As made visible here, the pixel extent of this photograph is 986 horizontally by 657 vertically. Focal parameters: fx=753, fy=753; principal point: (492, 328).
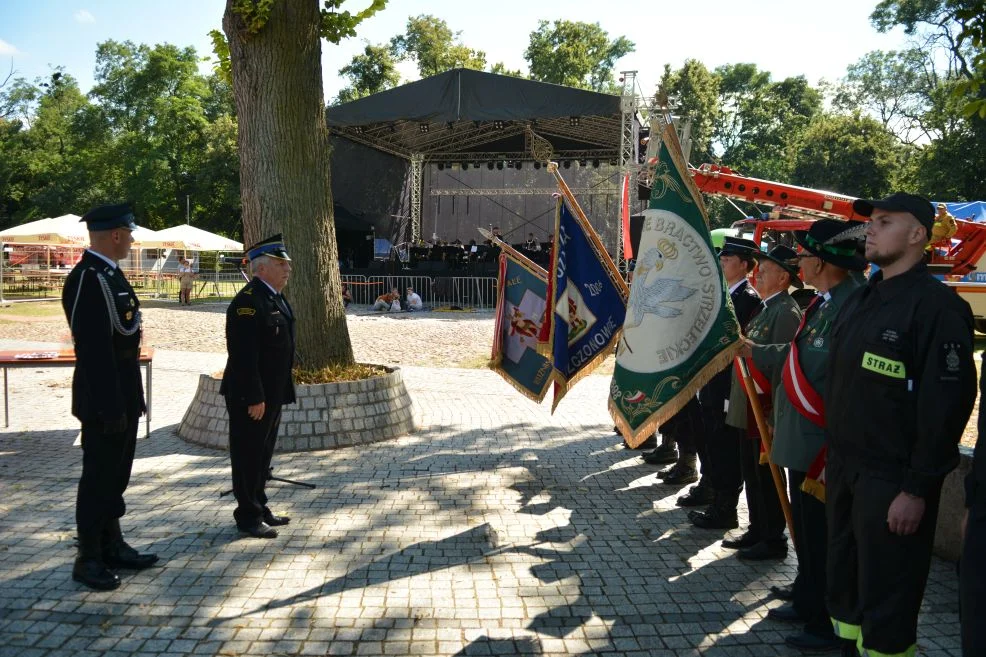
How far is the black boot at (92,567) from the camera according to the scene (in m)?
4.02

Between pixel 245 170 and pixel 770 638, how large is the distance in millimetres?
6442

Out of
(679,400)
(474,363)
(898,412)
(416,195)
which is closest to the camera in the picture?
(898,412)

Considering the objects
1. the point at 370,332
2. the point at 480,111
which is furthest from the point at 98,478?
the point at 480,111

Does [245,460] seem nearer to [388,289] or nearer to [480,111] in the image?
[480,111]

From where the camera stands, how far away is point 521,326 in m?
7.47

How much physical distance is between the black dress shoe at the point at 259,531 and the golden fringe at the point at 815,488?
322 cm

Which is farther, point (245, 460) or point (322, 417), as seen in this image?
point (322, 417)

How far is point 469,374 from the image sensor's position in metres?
12.1

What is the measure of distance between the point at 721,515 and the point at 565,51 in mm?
56756

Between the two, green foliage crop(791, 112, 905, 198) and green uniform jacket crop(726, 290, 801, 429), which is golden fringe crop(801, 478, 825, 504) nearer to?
green uniform jacket crop(726, 290, 801, 429)

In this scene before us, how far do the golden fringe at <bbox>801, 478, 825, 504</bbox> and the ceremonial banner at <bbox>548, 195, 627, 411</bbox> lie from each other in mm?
2751

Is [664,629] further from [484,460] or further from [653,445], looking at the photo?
[653,445]

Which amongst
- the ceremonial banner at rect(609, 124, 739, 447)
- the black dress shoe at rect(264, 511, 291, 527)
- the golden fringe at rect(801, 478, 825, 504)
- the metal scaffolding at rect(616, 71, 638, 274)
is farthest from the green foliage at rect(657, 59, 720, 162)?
the golden fringe at rect(801, 478, 825, 504)

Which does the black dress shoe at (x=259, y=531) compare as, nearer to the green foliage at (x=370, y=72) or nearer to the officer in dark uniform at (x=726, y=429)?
the officer in dark uniform at (x=726, y=429)
